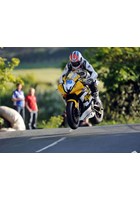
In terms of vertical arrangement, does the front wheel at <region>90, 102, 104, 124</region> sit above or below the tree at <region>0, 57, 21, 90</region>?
below

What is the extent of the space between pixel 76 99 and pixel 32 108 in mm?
716

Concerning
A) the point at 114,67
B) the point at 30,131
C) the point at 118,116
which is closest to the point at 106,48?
the point at 114,67

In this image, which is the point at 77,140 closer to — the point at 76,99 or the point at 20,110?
the point at 76,99

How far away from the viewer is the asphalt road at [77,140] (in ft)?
31.6

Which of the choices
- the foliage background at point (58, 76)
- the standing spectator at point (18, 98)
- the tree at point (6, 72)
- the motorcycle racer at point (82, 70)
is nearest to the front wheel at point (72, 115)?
the foliage background at point (58, 76)

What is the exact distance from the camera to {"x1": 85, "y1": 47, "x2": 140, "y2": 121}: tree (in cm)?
1002

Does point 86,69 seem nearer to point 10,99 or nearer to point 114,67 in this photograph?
point 114,67

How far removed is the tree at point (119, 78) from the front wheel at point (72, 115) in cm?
47

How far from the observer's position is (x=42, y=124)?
10086 millimetres

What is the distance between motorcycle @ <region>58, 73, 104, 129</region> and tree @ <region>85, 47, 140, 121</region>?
10.3 inches

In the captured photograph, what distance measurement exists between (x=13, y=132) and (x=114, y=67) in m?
1.76

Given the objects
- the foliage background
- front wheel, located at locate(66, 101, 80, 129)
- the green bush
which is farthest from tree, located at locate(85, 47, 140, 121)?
the green bush

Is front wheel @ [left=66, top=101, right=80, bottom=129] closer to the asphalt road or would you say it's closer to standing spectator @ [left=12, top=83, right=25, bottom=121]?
the asphalt road

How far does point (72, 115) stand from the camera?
389 inches
